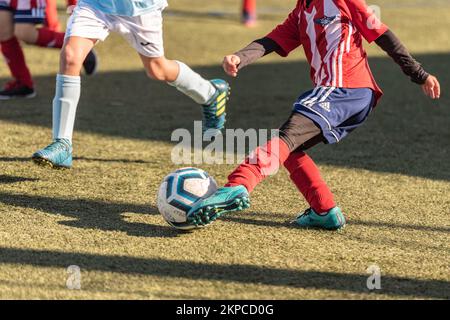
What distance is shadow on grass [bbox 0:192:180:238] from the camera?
4516 mm

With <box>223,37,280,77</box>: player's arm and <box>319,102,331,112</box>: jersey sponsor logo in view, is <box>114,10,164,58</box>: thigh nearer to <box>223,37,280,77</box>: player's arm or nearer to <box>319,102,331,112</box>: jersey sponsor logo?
<box>223,37,280,77</box>: player's arm

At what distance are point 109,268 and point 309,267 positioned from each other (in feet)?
2.78

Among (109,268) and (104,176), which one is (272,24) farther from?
(109,268)

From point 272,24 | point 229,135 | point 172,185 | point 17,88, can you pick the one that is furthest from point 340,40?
point 272,24

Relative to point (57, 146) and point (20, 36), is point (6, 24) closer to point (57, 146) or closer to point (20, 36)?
point (20, 36)

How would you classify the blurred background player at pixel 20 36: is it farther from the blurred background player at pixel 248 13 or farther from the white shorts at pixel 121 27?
the blurred background player at pixel 248 13

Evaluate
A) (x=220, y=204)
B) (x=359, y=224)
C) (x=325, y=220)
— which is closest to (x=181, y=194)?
(x=220, y=204)

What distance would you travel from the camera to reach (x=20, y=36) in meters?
7.61

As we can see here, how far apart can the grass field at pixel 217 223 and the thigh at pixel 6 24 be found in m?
0.53

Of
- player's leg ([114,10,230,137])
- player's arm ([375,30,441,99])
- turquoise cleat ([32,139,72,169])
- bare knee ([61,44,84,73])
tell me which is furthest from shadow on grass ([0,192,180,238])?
player's arm ([375,30,441,99])

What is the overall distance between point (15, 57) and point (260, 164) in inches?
147

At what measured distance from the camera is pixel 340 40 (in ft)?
14.9

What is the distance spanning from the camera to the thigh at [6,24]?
24.1ft
